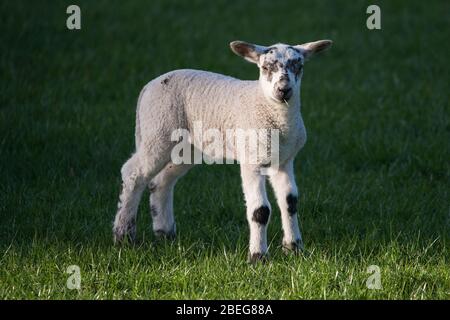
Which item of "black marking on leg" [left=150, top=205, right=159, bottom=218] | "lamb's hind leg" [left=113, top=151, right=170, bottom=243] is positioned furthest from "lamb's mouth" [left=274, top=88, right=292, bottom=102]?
"black marking on leg" [left=150, top=205, right=159, bottom=218]

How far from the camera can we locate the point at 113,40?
12.8 metres

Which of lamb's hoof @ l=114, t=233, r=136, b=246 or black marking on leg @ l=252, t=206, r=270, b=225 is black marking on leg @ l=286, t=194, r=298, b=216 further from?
lamb's hoof @ l=114, t=233, r=136, b=246

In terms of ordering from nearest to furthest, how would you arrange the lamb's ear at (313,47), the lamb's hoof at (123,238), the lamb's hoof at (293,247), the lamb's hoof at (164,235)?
1. the lamb's ear at (313,47)
2. the lamb's hoof at (293,247)
3. the lamb's hoof at (123,238)
4. the lamb's hoof at (164,235)

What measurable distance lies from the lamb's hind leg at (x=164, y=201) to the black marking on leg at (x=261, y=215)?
91 cm

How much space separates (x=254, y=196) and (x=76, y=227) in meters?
1.57

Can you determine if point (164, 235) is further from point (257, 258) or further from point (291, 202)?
point (291, 202)

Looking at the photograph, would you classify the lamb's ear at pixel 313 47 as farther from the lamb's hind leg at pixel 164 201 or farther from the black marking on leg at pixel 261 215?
the lamb's hind leg at pixel 164 201

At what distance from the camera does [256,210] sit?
20.3ft

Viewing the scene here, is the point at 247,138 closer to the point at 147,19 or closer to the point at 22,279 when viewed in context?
the point at 22,279

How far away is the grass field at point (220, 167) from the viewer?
19.6 ft

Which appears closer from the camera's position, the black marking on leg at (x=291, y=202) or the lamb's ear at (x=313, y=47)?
the lamb's ear at (x=313, y=47)

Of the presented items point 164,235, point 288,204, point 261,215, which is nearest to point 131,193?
point 164,235

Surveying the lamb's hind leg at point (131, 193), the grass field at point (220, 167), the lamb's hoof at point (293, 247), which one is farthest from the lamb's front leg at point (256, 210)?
the lamb's hind leg at point (131, 193)

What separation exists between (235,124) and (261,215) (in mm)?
696
